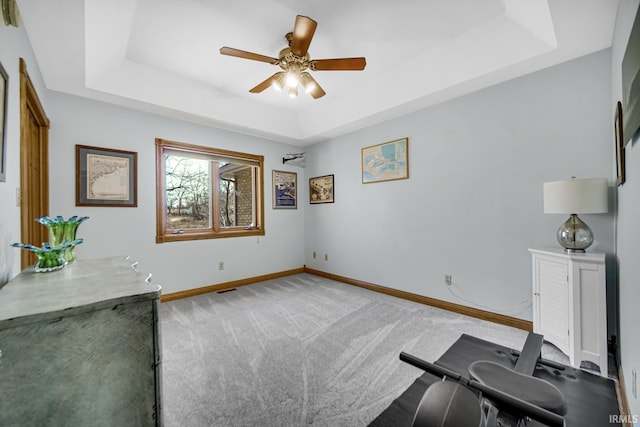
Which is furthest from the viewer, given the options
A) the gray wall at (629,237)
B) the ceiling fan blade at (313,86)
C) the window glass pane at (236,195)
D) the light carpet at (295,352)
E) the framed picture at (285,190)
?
the framed picture at (285,190)

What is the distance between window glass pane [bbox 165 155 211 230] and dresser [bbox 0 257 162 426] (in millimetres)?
2738

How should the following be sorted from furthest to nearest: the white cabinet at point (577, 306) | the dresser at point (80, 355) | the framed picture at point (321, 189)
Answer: the framed picture at point (321, 189) < the white cabinet at point (577, 306) < the dresser at point (80, 355)

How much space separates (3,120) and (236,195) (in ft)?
10.1

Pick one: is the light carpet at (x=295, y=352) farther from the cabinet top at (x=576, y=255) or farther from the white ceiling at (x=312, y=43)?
the white ceiling at (x=312, y=43)

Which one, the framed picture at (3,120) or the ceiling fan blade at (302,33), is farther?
the ceiling fan blade at (302,33)

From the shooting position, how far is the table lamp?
1880 millimetres

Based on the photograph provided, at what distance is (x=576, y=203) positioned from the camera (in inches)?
75.2

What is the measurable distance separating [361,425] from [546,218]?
2.38 m

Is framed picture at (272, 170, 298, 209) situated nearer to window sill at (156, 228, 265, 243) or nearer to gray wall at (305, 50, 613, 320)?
window sill at (156, 228, 265, 243)

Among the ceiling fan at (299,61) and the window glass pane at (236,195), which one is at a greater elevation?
the ceiling fan at (299,61)

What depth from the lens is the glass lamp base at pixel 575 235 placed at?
2.00 meters

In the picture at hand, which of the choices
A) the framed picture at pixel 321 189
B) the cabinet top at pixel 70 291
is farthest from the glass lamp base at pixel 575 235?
the framed picture at pixel 321 189

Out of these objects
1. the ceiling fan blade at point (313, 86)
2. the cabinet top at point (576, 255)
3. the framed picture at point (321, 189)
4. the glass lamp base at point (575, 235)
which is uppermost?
the ceiling fan blade at point (313, 86)

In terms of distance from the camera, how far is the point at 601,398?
1523 millimetres
